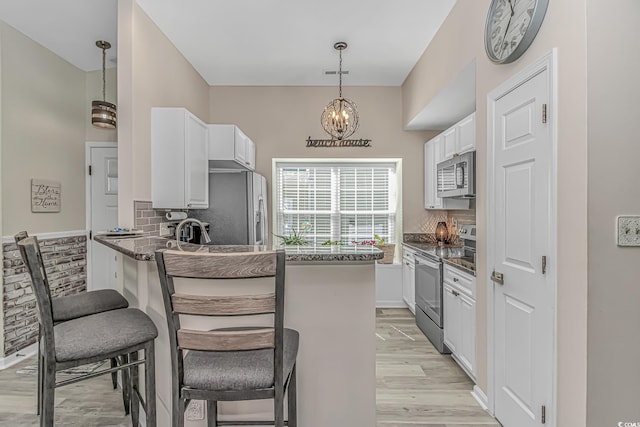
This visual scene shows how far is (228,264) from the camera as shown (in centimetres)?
106

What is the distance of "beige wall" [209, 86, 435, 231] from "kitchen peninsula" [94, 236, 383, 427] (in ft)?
9.83

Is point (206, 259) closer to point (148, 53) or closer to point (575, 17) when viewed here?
point (575, 17)

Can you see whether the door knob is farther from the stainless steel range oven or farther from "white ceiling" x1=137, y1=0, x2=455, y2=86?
"white ceiling" x1=137, y1=0, x2=455, y2=86

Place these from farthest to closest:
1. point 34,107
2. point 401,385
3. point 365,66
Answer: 1. point 365,66
2. point 34,107
3. point 401,385

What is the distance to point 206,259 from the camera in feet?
3.51

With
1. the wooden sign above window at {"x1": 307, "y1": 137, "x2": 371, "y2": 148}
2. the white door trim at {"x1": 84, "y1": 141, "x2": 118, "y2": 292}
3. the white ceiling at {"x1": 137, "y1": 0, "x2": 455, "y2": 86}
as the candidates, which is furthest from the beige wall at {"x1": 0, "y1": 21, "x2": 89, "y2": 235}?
the wooden sign above window at {"x1": 307, "y1": 137, "x2": 371, "y2": 148}

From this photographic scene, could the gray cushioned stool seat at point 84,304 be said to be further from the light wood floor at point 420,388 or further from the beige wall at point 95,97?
the beige wall at point 95,97

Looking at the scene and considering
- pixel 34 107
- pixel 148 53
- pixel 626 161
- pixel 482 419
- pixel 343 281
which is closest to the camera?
pixel 626 161

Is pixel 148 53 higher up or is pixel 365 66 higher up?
pixel 365 66

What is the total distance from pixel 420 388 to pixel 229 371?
70.9 inches

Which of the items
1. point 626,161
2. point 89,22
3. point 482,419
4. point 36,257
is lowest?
point 482,419

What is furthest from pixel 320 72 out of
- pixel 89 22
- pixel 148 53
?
pixel 89 22

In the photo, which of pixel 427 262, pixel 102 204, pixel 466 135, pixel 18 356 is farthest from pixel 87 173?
pixel 466 135

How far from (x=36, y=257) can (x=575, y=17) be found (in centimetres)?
240
